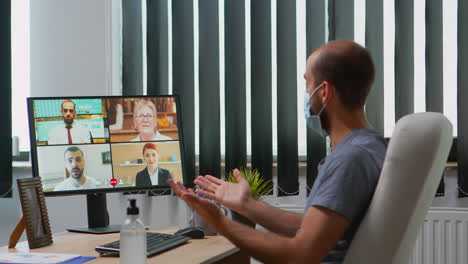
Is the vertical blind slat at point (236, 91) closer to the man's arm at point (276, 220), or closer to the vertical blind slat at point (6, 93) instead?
the vertical blind slat at point (6, 93)

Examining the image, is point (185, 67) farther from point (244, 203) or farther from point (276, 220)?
point (244, 203)

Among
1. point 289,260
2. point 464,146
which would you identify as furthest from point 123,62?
point 289,260

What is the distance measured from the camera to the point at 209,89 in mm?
3289

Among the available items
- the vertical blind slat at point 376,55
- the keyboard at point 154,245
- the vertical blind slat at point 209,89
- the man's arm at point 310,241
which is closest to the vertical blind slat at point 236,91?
the vertical blind slat at point 209,89

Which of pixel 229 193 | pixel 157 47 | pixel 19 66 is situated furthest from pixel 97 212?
pixel 19 66

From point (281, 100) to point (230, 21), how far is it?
532 mm

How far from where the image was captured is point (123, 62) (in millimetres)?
3430

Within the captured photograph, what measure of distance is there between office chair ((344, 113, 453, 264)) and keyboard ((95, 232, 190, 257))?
1.99 ft

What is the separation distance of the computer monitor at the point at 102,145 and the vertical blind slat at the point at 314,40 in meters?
1.01


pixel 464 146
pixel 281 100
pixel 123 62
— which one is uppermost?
pixel 123 62

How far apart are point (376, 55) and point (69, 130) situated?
5.48 feet

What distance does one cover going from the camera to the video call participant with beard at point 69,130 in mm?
2162

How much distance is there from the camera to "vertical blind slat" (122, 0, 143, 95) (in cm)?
340

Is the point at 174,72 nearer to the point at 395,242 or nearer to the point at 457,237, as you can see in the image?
the point at 457,237
